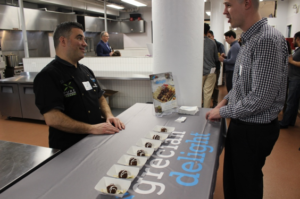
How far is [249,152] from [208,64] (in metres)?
2.97

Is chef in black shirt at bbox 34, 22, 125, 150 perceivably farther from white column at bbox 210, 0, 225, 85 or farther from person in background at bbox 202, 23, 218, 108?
white column at bbox 210, 0, 225, 85

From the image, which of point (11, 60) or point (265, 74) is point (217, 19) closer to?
point (11, 60)

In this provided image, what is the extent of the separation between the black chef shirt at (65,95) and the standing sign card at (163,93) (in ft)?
1.70

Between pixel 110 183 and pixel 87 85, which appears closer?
pixel 110 183

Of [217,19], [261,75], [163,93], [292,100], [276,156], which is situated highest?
[217,19]

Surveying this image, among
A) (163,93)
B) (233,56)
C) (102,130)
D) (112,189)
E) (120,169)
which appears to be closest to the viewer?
(112,189)

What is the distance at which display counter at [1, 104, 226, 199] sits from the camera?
957 millimetres

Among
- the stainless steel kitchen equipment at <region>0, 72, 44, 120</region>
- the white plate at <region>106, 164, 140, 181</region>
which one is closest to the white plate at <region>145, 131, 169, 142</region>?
the white plate at <region>106, 164, 140, 181</region>

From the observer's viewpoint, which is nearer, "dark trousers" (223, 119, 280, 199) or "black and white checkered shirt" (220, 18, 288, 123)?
"black and white checkered shirt" (220, 18, 288, 123)

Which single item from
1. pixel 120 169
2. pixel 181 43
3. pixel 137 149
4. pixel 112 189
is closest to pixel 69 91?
pixel 137 149

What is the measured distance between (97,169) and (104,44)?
4.99m

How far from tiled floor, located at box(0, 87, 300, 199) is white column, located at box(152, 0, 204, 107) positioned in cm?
112

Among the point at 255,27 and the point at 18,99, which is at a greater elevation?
the point at 255,27

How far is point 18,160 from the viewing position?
1262 millimetres
